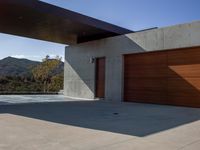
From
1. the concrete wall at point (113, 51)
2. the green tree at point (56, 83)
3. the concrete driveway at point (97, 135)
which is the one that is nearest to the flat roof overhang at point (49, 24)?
the concrete wall at point (113, 51)

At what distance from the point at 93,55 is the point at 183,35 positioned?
5965 mm

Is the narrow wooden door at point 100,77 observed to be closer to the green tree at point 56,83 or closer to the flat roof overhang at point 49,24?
the flat roof overhang at point 49,24

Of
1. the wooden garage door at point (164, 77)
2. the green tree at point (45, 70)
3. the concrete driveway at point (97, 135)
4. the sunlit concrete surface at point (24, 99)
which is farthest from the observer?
the green tree at point (45, 70)

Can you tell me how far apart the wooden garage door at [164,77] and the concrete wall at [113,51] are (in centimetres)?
36

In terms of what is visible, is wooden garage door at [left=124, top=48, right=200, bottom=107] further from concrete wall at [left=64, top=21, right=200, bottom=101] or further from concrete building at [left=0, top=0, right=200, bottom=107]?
concrete wall at [left=64, top=21, right=200, bottom=101]

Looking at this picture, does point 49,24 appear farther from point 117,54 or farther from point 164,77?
point 164,77

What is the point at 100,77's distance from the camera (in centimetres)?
1563

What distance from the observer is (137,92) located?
13.6 m

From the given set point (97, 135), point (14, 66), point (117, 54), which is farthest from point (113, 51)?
point (14, 66)

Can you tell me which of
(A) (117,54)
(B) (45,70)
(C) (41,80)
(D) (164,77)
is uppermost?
(A) (117,54)

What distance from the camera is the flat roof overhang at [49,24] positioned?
11.2m

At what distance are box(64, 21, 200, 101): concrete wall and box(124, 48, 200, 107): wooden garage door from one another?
362mm

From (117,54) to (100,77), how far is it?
1.96 metres

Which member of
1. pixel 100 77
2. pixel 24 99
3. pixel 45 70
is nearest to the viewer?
pixel 24 99
